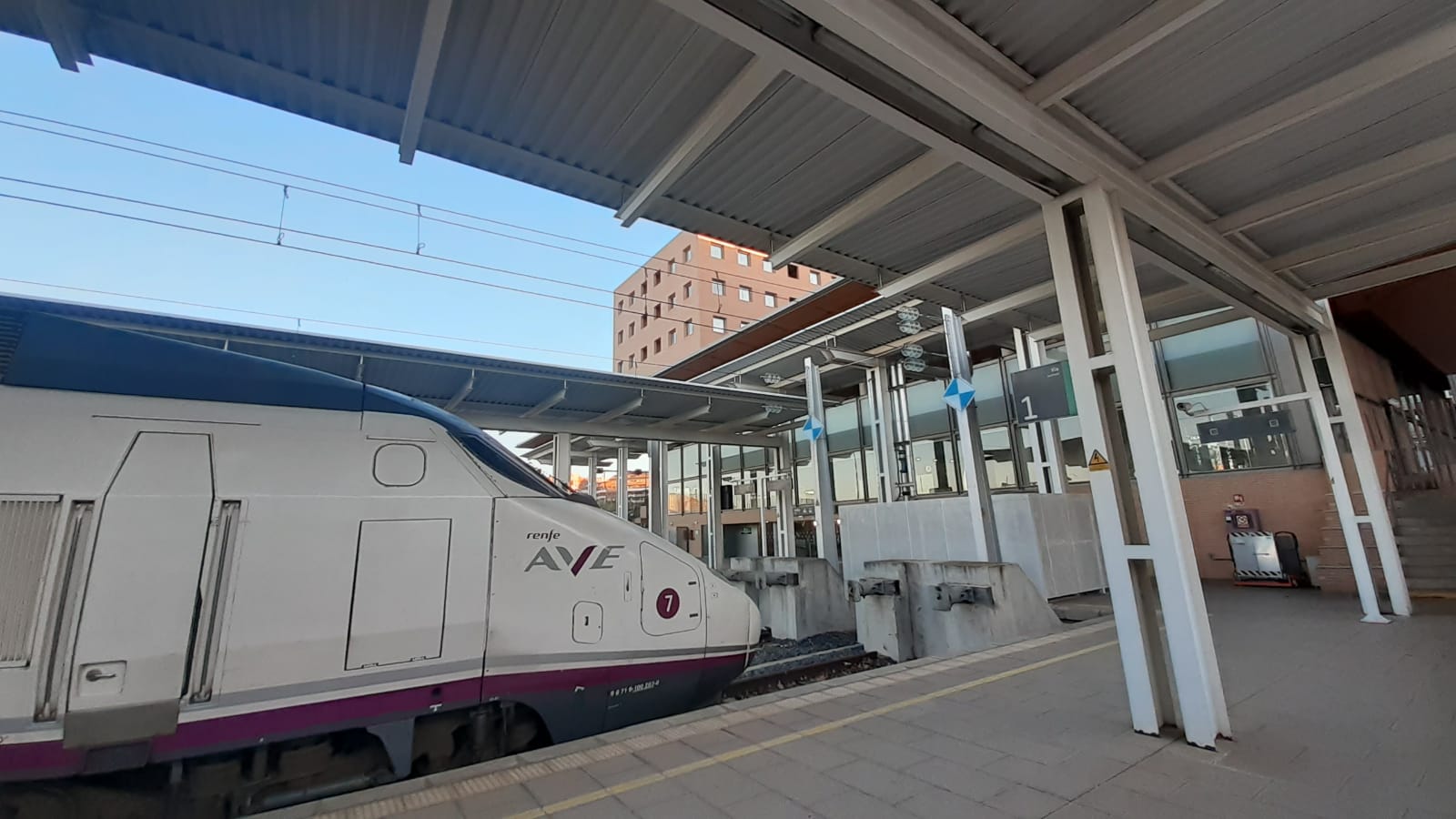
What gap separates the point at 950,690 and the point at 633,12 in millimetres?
5177

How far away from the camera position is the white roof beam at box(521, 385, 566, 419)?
9446 millimetres

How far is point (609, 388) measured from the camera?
32.4 feet

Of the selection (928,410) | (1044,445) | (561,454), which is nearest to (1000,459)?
(1044,445)

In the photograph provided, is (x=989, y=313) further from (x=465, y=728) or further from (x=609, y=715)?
(x=465, y=728)

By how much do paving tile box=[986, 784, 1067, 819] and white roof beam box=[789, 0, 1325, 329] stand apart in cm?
361

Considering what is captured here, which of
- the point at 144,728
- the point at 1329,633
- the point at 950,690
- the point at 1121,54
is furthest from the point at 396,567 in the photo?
the point at 1329,633

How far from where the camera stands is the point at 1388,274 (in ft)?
21.6

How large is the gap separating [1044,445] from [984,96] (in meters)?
9.09

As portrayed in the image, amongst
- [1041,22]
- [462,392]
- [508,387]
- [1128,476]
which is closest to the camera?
[1041,22]

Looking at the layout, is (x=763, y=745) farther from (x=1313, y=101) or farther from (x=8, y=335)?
(x=1313, y=101)

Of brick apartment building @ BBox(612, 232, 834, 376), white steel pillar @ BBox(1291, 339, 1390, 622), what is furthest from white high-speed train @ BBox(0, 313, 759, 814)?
brick apartment building @ BBox(612, 232, 834, 376)

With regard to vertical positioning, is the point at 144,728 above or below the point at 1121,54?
below

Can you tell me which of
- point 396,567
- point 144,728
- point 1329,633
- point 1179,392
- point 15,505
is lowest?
point 1329,633

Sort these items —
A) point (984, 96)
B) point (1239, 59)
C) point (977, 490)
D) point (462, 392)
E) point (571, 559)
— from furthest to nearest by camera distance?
point (462, 392) → point (977, 490) → point (571, 559) → point (1239, 59) → point (984, 96)
